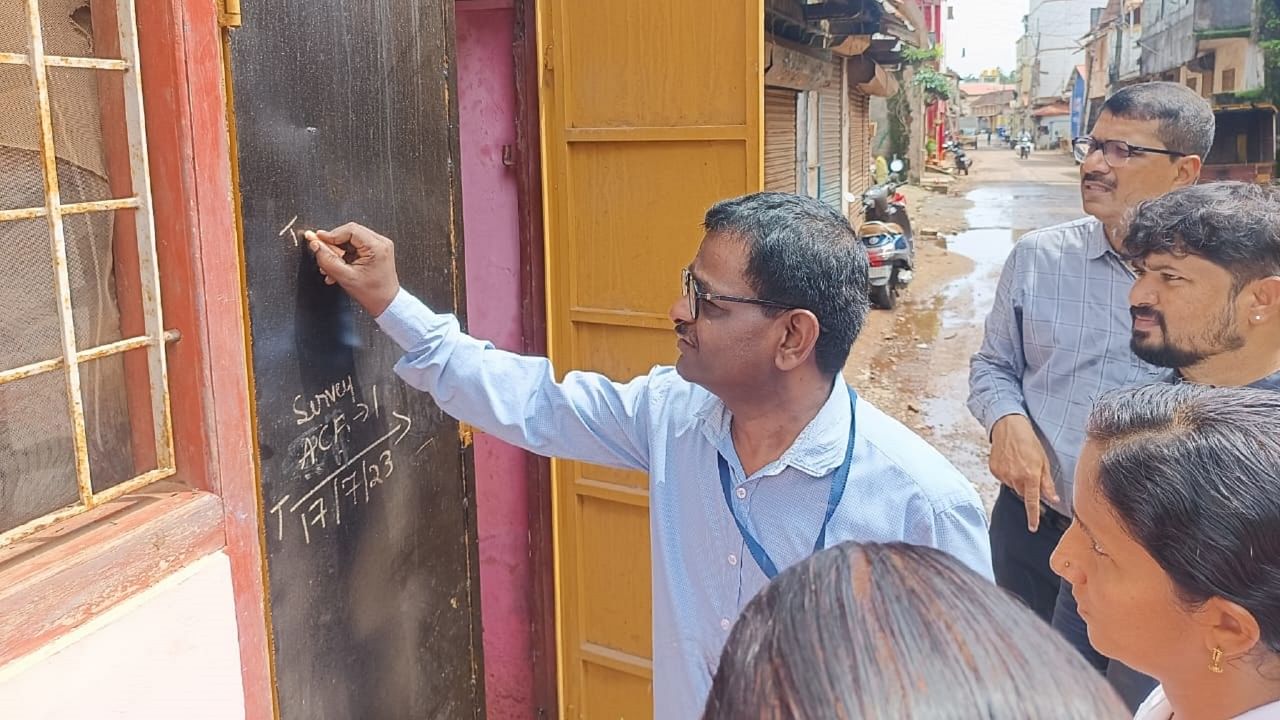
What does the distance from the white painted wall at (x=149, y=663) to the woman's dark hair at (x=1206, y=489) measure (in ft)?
4.19

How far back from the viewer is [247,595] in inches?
63.0

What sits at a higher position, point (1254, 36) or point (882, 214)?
point (1254, 36)

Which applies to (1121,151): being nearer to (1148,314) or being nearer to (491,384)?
(1148,314)

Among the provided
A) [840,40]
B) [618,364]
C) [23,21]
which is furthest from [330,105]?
[840,40]

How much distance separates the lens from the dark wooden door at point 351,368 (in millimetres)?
1681

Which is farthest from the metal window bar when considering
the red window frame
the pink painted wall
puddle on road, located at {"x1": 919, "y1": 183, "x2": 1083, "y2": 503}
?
puddle on road, located at {"x1": 919, "y1": 183, "x2": 1083, "y2": 503}

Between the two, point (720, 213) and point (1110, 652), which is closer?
point (1110, 652)

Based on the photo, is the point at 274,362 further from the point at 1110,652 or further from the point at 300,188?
the point at 1110,652

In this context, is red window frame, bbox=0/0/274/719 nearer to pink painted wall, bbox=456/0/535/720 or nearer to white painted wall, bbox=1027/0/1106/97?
pink painted wall, bbox=456/0/535/720

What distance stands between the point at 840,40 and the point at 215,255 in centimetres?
1032

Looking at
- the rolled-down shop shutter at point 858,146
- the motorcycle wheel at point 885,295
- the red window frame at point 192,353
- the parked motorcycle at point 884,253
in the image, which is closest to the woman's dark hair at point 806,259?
the red window frame at point 192,353

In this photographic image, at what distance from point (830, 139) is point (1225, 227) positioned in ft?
40.5

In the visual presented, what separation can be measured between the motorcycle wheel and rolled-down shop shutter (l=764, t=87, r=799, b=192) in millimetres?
1848

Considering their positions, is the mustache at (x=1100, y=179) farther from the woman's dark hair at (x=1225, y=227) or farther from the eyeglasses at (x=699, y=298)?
the eyeglasses at (x=699, y=298)
